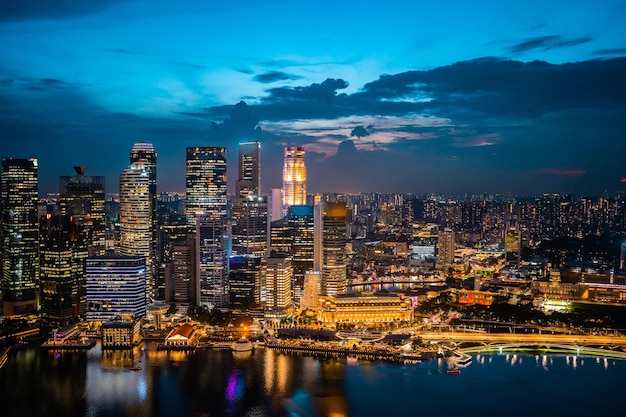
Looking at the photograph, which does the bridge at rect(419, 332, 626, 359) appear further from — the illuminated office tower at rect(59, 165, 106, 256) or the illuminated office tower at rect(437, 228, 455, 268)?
the illuminated office tower at rect(437, 228, 455, 268)

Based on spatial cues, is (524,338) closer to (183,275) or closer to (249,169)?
(183,275)

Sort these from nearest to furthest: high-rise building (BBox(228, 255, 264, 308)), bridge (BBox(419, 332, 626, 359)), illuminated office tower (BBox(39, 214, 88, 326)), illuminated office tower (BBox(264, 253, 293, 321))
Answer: bridge (BBox(419, 332, 626, 359)) → illuminated office tower (BBox(39, 214, 88, 326)) → illuminated office tower (BBox(264, 253, 293, 321)) → high-rise building (BBox(228, 255, 264, 308))

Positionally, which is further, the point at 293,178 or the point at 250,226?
the point at 293,178

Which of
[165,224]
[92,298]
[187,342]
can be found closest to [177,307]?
[92,298]

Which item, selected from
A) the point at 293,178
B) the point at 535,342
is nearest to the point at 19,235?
the point at 293,178

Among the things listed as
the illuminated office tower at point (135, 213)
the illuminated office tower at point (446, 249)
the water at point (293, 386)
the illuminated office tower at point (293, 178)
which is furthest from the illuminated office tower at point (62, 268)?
the illuminated office tower at point (446, 249)

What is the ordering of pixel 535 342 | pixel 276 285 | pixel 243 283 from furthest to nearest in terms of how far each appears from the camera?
pixel 243 283
pixel 276 285
pixel 535 342

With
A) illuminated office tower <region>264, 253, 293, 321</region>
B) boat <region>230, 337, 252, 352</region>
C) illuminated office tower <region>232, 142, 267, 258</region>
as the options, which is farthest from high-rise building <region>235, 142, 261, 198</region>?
boat <region>230, 337, 252, 352</region>

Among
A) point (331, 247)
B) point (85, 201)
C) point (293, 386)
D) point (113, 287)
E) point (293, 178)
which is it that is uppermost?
point (293, 178)

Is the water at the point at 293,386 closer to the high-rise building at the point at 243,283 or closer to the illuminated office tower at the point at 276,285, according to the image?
the illuminated office tower at the point at 276,285
